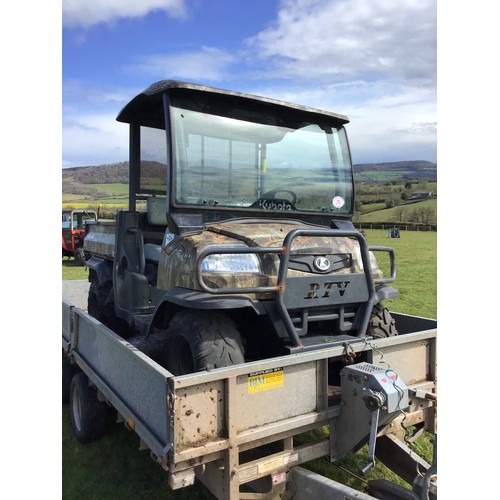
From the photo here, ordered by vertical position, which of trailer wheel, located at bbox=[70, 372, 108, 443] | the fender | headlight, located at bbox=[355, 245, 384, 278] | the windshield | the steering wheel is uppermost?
the windshield

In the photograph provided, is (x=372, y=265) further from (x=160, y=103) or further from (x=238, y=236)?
(x=160, y=103)

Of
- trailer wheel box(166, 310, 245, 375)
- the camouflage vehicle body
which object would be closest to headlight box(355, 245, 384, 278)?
the camouflage vehicle body

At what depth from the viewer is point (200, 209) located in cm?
362

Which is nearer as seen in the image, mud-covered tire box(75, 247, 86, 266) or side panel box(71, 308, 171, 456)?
side panel box(71, 308, 171, 456)

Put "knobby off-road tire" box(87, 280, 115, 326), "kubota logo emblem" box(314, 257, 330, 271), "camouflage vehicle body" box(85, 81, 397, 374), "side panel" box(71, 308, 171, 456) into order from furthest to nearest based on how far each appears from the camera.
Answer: "knobby off-road tire" box(87, 280, 115, 326) < "kubota logo emblem" box(314, 257, 330, 271) < "camouflage vehicle body" box(85, 81, 397, 374) < "side panel" box(71, 308, 171, 456)

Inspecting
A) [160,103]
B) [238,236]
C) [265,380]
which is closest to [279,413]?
[265,380]

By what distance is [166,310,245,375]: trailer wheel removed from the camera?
9.41ft

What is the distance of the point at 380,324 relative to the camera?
3613 millimetres

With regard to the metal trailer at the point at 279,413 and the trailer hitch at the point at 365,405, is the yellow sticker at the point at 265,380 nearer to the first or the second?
the metal trailer at the point at 279,413

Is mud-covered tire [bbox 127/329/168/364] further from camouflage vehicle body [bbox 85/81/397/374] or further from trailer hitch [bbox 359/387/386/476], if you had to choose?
trailer hitch [bbox 359/387/386/476]

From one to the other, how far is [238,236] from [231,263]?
28 cm

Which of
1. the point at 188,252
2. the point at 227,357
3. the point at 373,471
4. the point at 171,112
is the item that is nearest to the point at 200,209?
the point at 188,252

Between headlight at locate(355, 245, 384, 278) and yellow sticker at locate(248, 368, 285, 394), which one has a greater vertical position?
headlight at locate(355, 245, 384, 278)

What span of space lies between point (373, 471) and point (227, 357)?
5.34 ft
